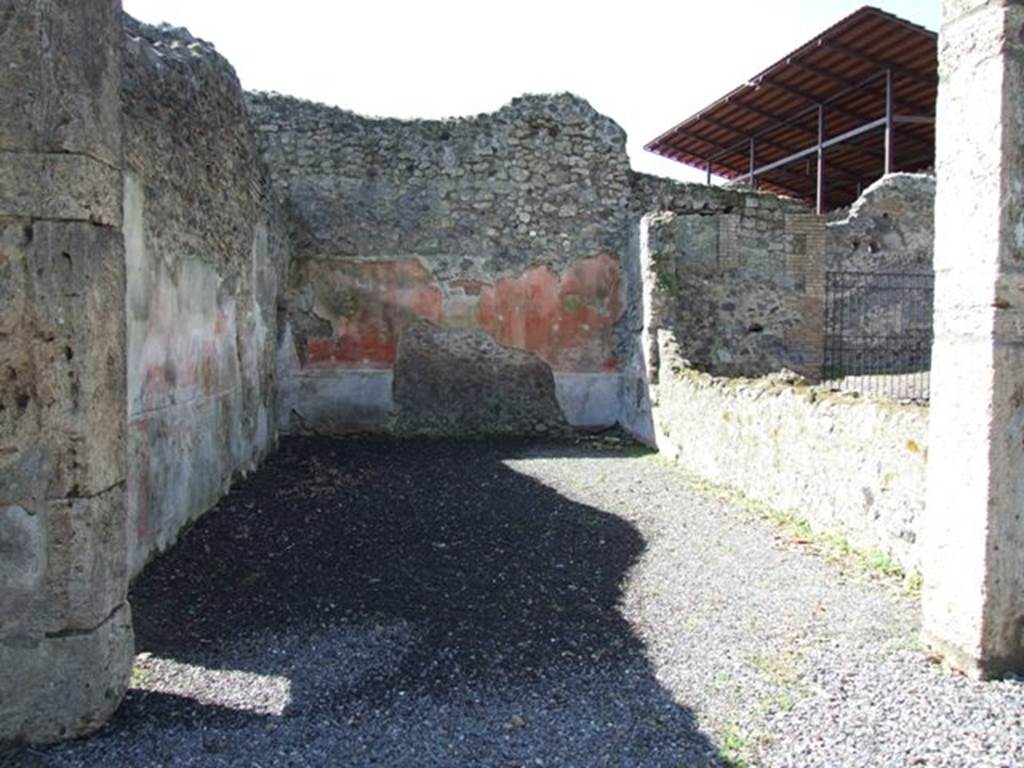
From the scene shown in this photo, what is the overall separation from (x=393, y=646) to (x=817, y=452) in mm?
3179

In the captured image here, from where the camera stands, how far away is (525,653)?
331 cm

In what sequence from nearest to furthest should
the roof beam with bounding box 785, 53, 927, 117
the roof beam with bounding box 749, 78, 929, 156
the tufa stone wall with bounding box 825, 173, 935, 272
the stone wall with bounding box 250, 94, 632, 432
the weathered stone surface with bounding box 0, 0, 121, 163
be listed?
the weathered stone surface with bounding box 0, 0, 121, 163, the stone wall with bounding box 250, 94, 632, 432, the tufa stone wall with bounding box 825, 173, 935, 272, the roof beam with bounding box 785, 53, 927, 117, the roof beam with bounding box 749, 78, 929, 156

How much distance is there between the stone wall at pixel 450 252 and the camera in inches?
391

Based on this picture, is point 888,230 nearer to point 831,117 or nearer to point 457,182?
Answer: point 457,182

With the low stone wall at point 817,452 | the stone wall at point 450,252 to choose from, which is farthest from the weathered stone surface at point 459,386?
the low stone wall at point 817,452

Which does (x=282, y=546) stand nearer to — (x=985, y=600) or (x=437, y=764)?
(x=437, y=764)

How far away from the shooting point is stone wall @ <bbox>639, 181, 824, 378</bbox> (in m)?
10.0

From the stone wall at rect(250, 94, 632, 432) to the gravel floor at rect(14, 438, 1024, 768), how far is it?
169 inches

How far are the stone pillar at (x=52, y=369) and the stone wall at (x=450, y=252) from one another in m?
7.28

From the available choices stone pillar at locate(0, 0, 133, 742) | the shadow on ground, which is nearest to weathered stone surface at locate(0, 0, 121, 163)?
stone pillar at locate(0, 0, 133, 742)

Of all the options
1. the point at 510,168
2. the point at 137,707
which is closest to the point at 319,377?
the point at 510,168

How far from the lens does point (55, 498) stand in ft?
8.36

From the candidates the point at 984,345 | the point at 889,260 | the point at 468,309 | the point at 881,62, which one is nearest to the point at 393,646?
the point at 984,345

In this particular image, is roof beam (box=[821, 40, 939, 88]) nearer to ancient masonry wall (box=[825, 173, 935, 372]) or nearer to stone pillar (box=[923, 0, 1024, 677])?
ancient masonry wall (box=[825, 173, 935, 372])
